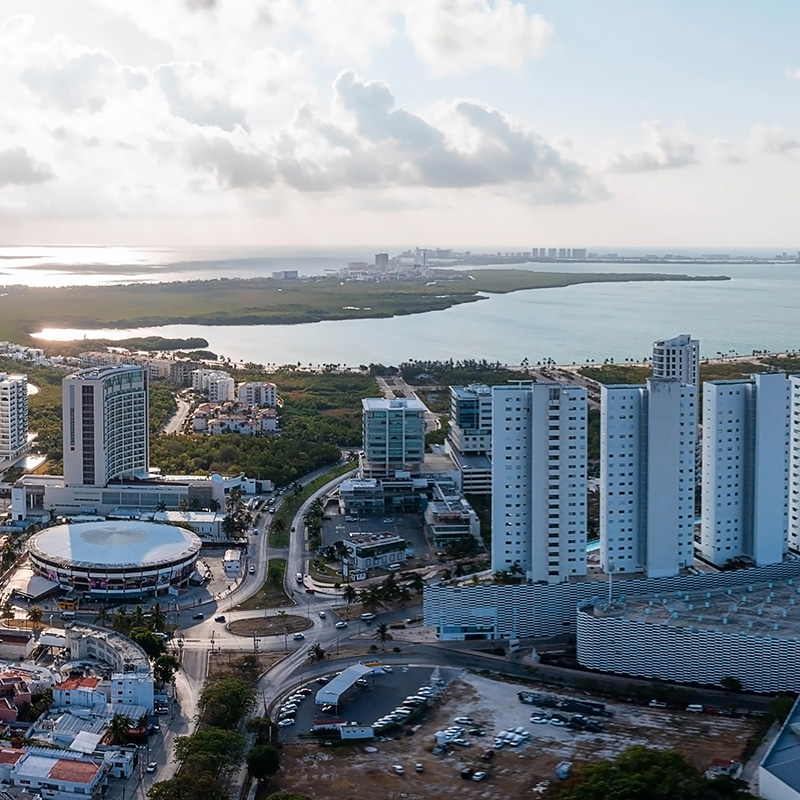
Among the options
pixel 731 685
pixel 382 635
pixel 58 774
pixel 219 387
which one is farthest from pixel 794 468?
pixel 219 387

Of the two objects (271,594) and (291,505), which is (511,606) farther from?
(291,505)

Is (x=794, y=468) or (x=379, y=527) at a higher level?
(x=794, y=468)

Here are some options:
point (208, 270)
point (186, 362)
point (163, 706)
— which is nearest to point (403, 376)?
point (186, 362)

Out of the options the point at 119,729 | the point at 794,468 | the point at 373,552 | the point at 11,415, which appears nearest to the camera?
the point at 119,729

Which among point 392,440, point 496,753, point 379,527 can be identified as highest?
point 392,440

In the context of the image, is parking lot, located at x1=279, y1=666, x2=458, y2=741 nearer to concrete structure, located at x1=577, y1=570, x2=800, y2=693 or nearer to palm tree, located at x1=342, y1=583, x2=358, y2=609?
concrete structure, located at x1=577, y1=570, x2=800, y2=693

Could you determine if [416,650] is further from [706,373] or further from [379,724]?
[706,373]

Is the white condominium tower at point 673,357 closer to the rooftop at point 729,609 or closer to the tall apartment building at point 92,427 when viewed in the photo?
the rooftop at point 729,609

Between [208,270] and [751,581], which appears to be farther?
[208,270]
